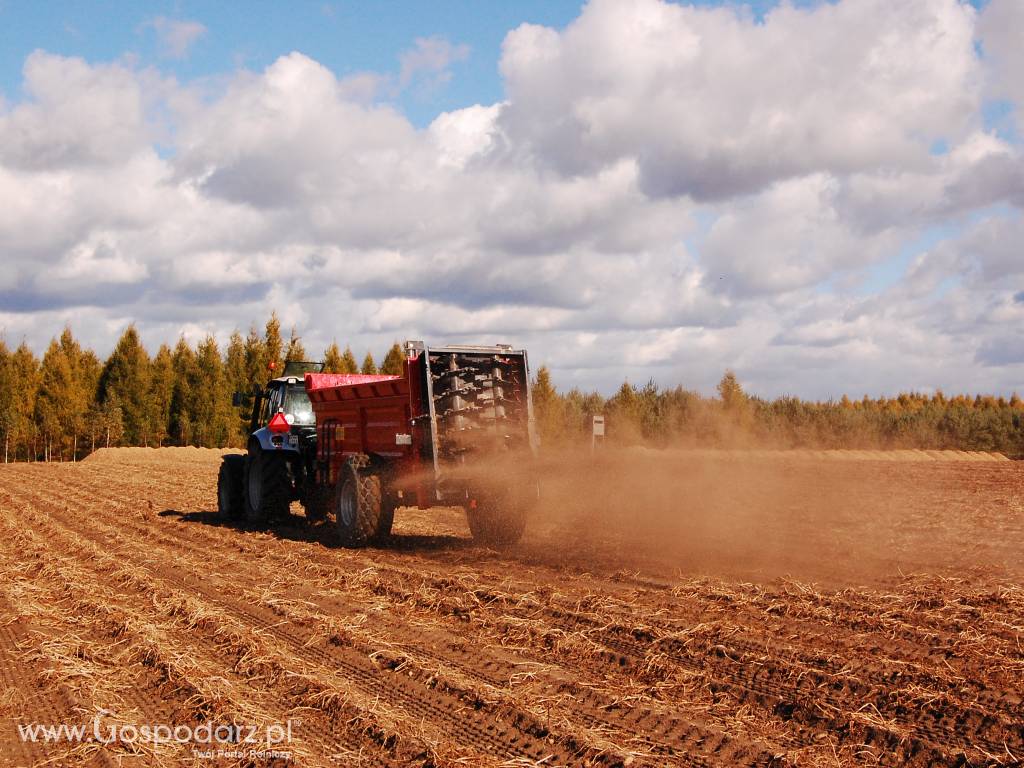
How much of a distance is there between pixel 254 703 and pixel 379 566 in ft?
16.4

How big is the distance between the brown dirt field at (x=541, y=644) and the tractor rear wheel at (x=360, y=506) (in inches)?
13.6

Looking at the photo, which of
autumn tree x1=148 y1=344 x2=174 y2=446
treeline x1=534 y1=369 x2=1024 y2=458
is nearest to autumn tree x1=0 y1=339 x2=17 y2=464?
autumn tree x1=148 y1=344 x2=174 y2=446

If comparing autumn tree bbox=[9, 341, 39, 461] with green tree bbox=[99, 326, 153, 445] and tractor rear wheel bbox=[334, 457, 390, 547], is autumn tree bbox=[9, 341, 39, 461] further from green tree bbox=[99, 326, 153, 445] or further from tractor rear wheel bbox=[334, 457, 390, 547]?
tractor rear wheel bbox=[334, 457, 390, 547]

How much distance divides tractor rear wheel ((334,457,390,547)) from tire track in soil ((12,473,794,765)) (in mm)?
6182

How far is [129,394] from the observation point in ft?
158

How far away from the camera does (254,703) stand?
548 centimetres

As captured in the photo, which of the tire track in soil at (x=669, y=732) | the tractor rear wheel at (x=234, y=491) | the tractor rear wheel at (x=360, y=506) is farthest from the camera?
the tractor rear wheel at (x=234, y=491)

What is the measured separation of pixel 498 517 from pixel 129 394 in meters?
41.5

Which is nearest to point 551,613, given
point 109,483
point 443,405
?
point 443,405

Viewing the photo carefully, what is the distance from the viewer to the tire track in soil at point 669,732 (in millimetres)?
4613

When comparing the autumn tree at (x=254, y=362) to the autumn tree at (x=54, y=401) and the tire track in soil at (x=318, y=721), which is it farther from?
the tire track in soil at (x=318, y=721)

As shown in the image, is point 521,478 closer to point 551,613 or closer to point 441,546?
point 441,546

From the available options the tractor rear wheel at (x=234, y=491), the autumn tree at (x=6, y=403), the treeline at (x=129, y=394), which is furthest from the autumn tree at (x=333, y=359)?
the tractor rear wheel at (x=234, y=491)

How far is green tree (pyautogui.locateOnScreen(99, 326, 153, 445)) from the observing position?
47812 mm
